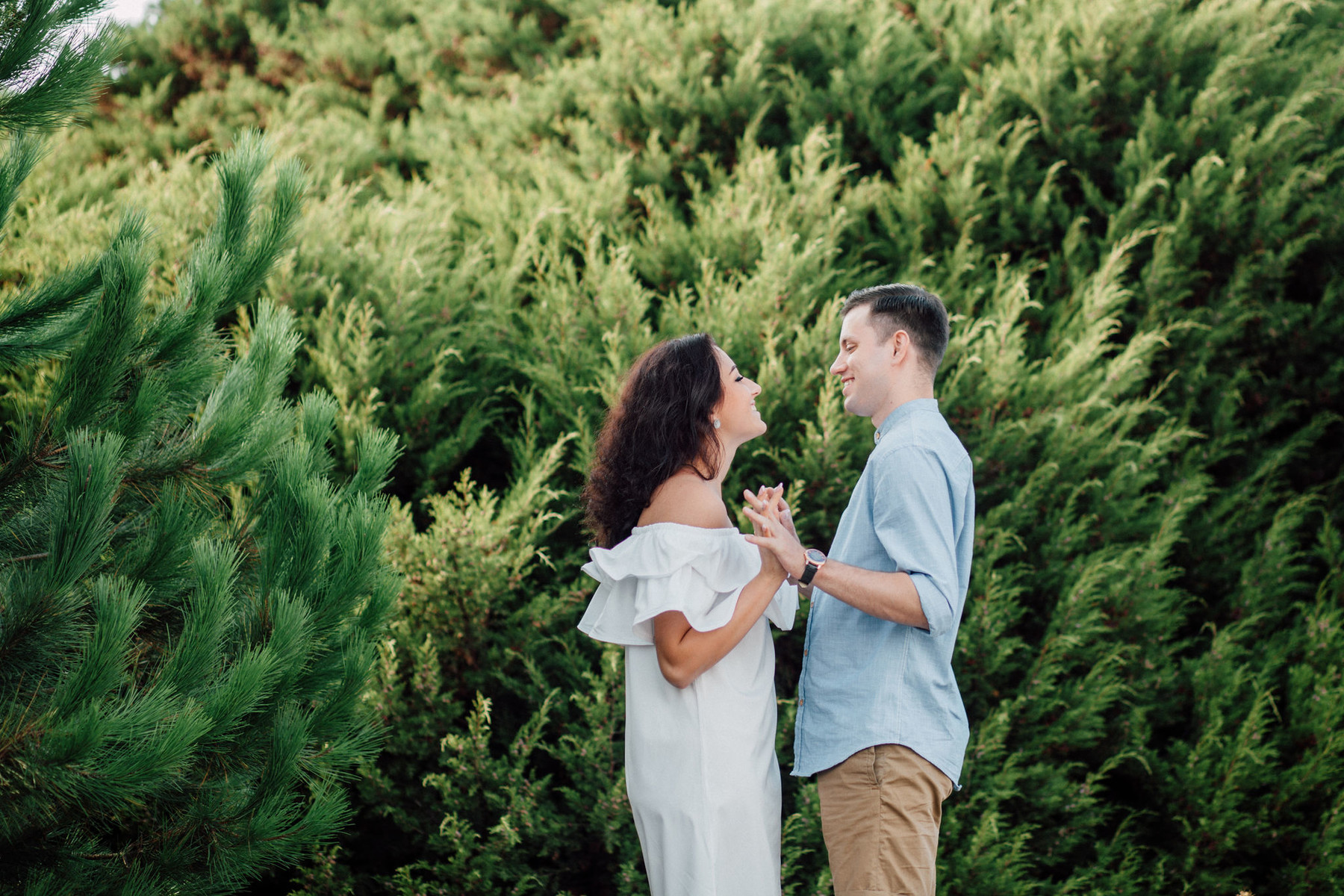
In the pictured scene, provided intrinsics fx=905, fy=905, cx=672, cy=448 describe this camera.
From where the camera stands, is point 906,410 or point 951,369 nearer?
point 906,410

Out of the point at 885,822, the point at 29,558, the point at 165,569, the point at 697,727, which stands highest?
the point at 29,558

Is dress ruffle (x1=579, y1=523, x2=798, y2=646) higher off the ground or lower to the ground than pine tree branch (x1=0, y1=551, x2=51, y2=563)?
lower

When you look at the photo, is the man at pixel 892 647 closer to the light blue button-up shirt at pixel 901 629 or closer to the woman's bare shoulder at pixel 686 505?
the light blue button-up shirt at pixel 901 629

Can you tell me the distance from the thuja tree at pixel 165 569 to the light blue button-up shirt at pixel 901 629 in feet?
4.25

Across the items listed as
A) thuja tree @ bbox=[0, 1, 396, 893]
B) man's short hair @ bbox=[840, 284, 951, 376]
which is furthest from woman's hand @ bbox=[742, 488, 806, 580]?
thuja tree @ bbox=[0, 1, 396, 893]

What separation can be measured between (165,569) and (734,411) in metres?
1.57

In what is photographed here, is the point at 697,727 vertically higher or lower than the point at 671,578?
lower

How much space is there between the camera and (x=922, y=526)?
7.22 feet

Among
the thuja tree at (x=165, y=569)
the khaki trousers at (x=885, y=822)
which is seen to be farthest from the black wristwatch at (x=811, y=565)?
the thuja tree at (x=165, y=569)

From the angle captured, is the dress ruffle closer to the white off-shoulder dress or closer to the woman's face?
the white off-shoulder dress

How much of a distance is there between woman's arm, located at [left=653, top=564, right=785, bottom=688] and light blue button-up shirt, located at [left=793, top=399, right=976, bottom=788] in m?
0.22

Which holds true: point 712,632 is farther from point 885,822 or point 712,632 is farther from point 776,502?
point 885,822

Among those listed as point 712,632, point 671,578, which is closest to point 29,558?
point 671,578

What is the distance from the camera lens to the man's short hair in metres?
2.50
